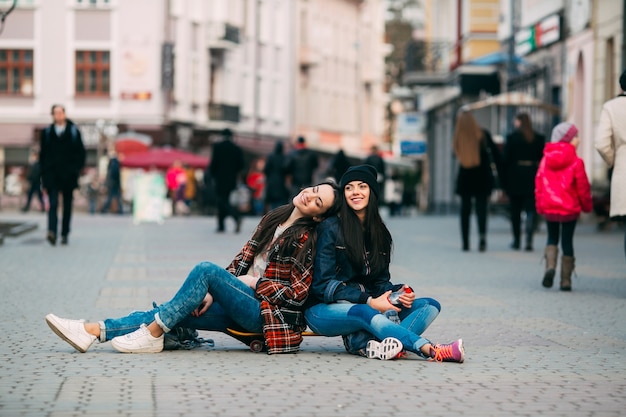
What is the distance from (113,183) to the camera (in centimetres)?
4594

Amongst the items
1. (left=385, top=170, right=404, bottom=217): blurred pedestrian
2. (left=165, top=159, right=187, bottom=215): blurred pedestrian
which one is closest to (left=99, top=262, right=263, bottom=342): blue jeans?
(left=165, top=159, right=187, bottom=215): blurred pedestrian

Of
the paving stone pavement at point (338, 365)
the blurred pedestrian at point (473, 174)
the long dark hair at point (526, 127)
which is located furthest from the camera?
the long dark hair at point (526, 127)

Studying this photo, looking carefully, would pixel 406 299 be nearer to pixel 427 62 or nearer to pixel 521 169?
pixel 521 169

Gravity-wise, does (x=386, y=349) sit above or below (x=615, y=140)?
below

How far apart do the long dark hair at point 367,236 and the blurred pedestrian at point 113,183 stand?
123 feet

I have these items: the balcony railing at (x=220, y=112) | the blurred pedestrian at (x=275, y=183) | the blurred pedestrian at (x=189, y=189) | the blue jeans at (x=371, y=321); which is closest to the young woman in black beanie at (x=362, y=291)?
the blue jeans at (x=371, y=321)

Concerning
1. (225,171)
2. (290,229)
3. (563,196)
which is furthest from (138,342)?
(225,171)

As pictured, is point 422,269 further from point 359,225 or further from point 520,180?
point 359,225

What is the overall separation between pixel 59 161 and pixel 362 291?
13.0 m

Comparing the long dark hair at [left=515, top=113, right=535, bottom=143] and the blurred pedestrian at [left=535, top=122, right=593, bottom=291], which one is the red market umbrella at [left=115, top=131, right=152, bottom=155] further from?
the blurred pedestrian at [left=535, top=122, right=593, bottom=291]

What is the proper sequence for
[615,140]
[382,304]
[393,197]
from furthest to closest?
[393,197] → [615,140] → [382,304]

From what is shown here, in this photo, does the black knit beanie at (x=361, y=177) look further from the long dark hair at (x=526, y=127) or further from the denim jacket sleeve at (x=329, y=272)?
the long dark hair at (x=526, y=127)

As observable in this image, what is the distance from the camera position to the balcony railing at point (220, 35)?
64812 millimetres

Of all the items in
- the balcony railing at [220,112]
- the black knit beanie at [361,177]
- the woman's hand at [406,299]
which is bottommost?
the woman's hand at [406,299]
